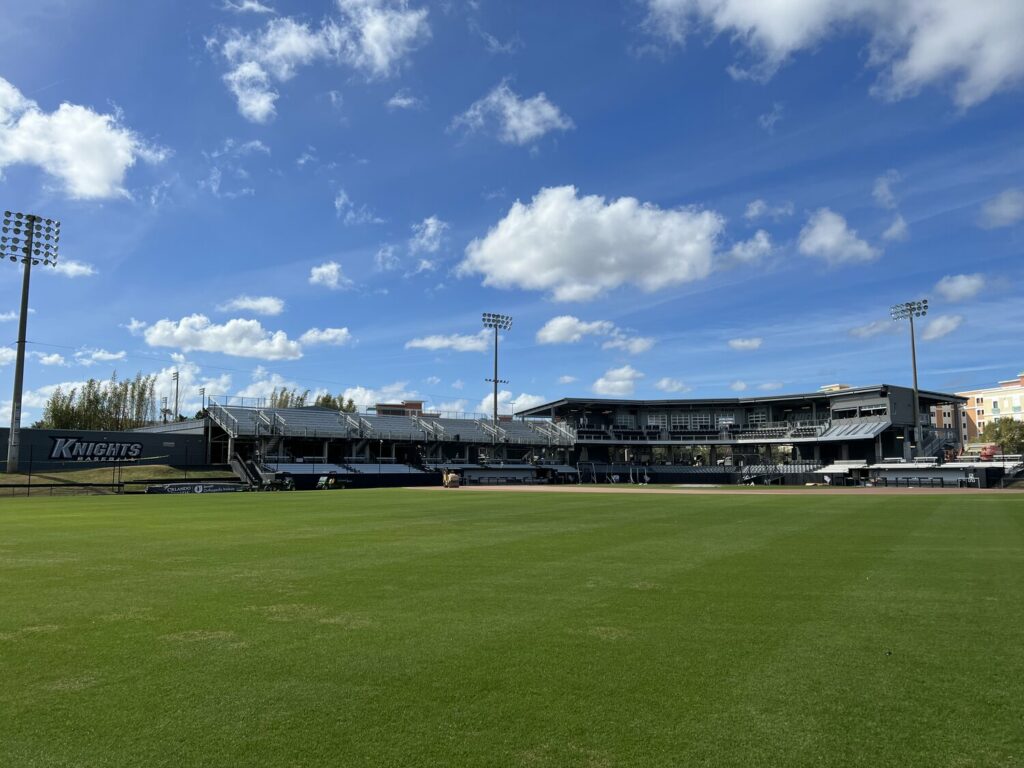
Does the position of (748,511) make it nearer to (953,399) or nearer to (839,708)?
(839,708)

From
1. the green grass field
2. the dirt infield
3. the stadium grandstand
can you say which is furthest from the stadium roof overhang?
the green grass field

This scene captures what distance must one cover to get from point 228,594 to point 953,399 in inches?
3860

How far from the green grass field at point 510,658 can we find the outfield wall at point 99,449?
52.2 metres

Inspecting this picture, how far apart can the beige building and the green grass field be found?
144m

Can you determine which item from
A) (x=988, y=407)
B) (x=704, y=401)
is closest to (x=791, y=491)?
(x=704, y=401)

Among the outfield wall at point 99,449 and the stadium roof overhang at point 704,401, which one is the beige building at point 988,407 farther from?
the outfield wall at point 99,449

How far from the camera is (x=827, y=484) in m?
64.8

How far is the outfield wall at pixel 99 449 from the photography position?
56.2m

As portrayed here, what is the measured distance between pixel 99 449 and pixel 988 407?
157m

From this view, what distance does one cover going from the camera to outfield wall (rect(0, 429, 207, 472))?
56.2 meters

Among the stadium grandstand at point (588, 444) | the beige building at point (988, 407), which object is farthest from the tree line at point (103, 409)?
the beige building at point (988, 407)

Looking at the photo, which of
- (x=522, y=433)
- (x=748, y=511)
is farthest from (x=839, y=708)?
(x=522, y=433)

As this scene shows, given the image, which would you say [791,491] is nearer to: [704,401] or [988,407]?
[704,401]

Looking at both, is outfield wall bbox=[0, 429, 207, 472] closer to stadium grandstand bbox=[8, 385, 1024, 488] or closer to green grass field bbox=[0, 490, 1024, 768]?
stadium grandstand bbox=[8, 385, 1024, 488]
